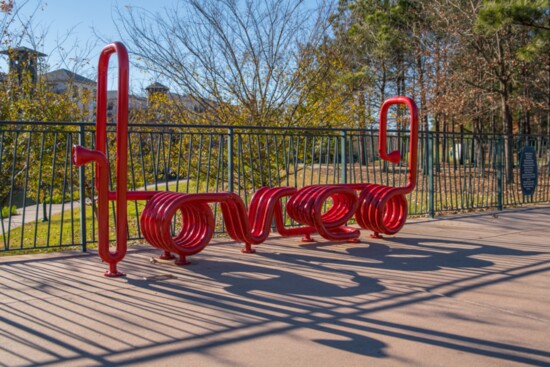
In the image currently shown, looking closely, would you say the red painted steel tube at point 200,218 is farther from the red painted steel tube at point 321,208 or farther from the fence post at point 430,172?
A: the fence post at point 430,172

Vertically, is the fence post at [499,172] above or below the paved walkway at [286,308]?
above

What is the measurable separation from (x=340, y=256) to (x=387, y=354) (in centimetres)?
332

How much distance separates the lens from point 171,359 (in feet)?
12.7

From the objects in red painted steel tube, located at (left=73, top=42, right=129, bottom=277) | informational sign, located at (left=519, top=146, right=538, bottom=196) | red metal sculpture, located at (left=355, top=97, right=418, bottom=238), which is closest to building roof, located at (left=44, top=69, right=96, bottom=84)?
red metal sculpture, located at (left=355, top=97, right=418, bottom=238)

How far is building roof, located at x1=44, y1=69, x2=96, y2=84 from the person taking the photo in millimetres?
15344

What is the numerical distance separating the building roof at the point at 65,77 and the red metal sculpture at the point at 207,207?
9268mm

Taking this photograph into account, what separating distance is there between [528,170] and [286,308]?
9.43 meters

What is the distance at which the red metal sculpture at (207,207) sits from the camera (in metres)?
5.95

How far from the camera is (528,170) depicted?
1280 centimetres

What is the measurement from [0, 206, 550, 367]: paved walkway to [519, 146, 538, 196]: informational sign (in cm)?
521

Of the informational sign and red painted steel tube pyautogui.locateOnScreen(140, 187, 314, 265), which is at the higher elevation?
the informational sign

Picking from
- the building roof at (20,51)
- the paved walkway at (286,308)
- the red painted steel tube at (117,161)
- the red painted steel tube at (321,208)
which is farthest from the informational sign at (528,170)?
the building roof at (20,51)

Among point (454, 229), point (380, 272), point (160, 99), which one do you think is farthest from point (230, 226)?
point (160, 99)

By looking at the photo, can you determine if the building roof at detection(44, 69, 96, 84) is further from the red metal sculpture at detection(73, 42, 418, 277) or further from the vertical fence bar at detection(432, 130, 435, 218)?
the red metal sculpture at detection(73, 42, 418, 277)
